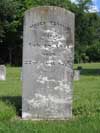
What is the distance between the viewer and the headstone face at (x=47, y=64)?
11.3 meters

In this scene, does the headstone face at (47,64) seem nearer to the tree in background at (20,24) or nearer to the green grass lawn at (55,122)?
the green grass lawn at (55,122)

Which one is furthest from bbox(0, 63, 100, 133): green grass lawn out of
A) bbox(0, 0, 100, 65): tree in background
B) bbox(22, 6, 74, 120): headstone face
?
bbox(0, 0, 100, 65): tree in background

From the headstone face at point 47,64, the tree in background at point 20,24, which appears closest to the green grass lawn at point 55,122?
the headstone face at point 47,64

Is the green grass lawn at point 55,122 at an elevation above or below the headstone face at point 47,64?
below

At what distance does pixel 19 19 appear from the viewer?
6394 cm

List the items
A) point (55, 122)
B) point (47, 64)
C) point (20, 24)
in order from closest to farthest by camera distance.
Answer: point (55, 122)
point (47, 64)
point (20, 24)

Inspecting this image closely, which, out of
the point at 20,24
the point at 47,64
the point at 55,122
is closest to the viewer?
the point at 55,122

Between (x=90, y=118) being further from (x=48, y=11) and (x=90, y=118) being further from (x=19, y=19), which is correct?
(x=19, y=19)

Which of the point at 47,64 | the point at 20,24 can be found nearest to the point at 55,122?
the point at 47,64

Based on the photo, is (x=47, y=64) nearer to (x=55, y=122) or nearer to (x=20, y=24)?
(x=55, y=122)

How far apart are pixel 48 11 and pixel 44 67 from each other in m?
1.28

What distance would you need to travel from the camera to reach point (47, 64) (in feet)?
37.5

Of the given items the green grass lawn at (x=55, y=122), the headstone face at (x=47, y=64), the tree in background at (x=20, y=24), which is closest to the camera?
the green grass lawn at (x=55, y=122)

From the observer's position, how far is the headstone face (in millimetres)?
11344
